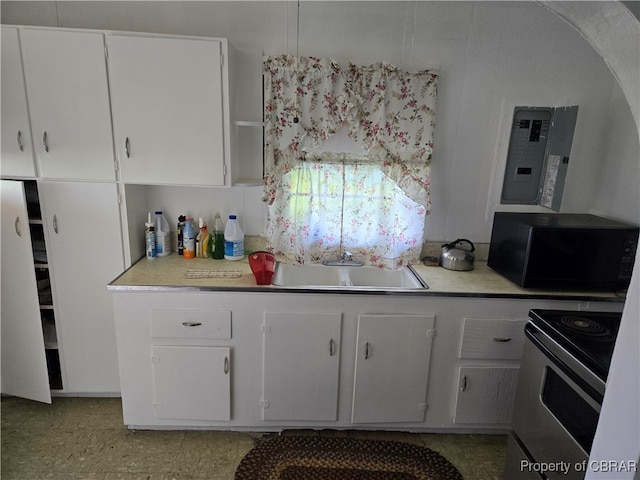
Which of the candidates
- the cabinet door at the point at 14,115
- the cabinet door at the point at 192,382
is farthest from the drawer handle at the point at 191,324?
the cabinet door at the point at 14,115

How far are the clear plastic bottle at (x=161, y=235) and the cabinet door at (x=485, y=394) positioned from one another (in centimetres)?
174

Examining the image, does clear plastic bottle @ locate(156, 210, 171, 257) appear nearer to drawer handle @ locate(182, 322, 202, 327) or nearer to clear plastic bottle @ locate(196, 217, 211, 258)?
clear plastic bottle @ locate(196, 217, 211, 258)

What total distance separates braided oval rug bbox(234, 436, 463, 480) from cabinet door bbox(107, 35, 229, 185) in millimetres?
1384

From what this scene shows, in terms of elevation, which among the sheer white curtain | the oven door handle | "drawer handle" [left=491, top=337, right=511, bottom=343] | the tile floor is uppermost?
the sheer white curtain

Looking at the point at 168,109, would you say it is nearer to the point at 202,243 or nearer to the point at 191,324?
the point at 202,243

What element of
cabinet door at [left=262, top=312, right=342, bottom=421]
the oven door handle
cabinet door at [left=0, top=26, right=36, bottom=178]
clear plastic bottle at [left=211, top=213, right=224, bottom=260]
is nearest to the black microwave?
the oven door handle

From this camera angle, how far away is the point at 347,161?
91.0 inches

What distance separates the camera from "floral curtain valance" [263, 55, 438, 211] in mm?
2162

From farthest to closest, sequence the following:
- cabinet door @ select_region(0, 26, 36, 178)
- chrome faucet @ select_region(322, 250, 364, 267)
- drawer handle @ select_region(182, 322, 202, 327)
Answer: chrome faucet @ select_region(322, 250, 364, 267), drawer handle @ select_region(182, 322, 202, 327), cabinet door @ select_region(0, 26, 36, 178)

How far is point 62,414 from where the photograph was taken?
7.38ft

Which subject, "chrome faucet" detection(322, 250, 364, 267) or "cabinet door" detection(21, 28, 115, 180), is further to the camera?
"chrome faucet" detection(322, 250, 364, 267)

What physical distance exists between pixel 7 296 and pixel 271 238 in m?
1.39

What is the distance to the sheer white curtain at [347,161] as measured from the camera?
2.17 meters

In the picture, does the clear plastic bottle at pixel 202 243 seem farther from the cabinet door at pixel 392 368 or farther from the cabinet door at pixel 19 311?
the cabinet door at pixel 392 368
